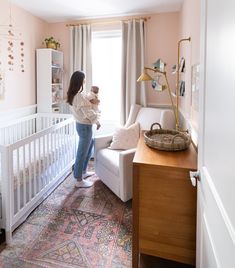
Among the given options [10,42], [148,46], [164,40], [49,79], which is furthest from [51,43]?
[164,40]

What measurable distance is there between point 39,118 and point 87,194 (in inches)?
65.2

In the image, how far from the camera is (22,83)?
11.1 feet

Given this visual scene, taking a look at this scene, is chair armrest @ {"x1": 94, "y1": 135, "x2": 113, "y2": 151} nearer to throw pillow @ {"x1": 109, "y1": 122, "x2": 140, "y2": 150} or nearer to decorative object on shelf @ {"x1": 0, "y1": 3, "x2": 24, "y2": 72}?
throw pillow @ {"x1": 109, "y1": 122, "x2": 140, "y2": 150}

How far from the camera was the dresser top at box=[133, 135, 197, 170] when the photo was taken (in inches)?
54.6

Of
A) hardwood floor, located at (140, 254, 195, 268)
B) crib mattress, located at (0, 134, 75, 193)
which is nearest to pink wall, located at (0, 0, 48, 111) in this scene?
crib mattress, located at (0, 134, 75, 193)

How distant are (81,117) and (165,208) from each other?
5.38 feet

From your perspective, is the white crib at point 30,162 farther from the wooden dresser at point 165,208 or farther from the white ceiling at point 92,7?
the white ceiling at point 92,7

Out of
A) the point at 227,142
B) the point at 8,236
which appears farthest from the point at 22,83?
the point at 227,142

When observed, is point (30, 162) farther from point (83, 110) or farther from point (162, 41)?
point (162, 41)

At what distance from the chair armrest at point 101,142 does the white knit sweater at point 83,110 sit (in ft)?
0.99

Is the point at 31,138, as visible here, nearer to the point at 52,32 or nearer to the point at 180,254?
the point at 180,254

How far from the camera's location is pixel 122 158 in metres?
2.34

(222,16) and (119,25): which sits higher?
(119,25)

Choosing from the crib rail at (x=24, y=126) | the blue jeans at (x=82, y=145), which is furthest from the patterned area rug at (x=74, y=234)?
the crib rail at (x=24, y=126)
